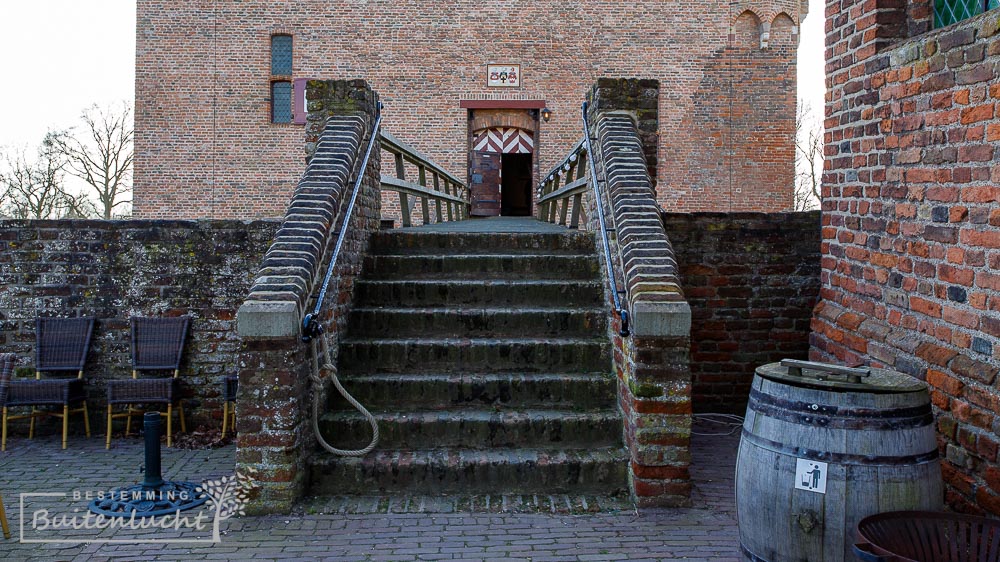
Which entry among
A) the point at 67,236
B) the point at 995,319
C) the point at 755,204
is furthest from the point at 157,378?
the point at 755,204

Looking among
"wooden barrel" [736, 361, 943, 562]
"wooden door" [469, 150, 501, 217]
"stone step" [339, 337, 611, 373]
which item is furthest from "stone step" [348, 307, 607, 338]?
"wooden door" [469, 150, 501, 217]

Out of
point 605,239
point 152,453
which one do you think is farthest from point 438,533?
point 605,239

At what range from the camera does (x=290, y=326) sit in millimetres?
4207

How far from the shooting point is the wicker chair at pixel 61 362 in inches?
241

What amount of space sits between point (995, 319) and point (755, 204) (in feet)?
45.4

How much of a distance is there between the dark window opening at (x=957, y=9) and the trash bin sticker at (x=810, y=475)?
256 cm

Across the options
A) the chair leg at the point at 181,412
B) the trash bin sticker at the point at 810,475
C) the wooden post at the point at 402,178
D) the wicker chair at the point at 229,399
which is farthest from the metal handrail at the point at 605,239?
the chair leg at the point at 181,412

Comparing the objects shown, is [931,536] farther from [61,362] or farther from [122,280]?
[61,362]

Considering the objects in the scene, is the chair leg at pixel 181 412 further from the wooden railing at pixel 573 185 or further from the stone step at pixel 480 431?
the wooden railing at pixel 573 185

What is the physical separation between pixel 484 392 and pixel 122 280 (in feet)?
11.3

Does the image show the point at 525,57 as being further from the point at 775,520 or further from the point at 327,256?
the point at 775,520

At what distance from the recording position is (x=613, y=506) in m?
4.26

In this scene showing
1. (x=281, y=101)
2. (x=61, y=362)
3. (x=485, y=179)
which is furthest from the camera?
(x=485, y=179)

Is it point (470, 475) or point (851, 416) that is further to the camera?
point (470, 475)
